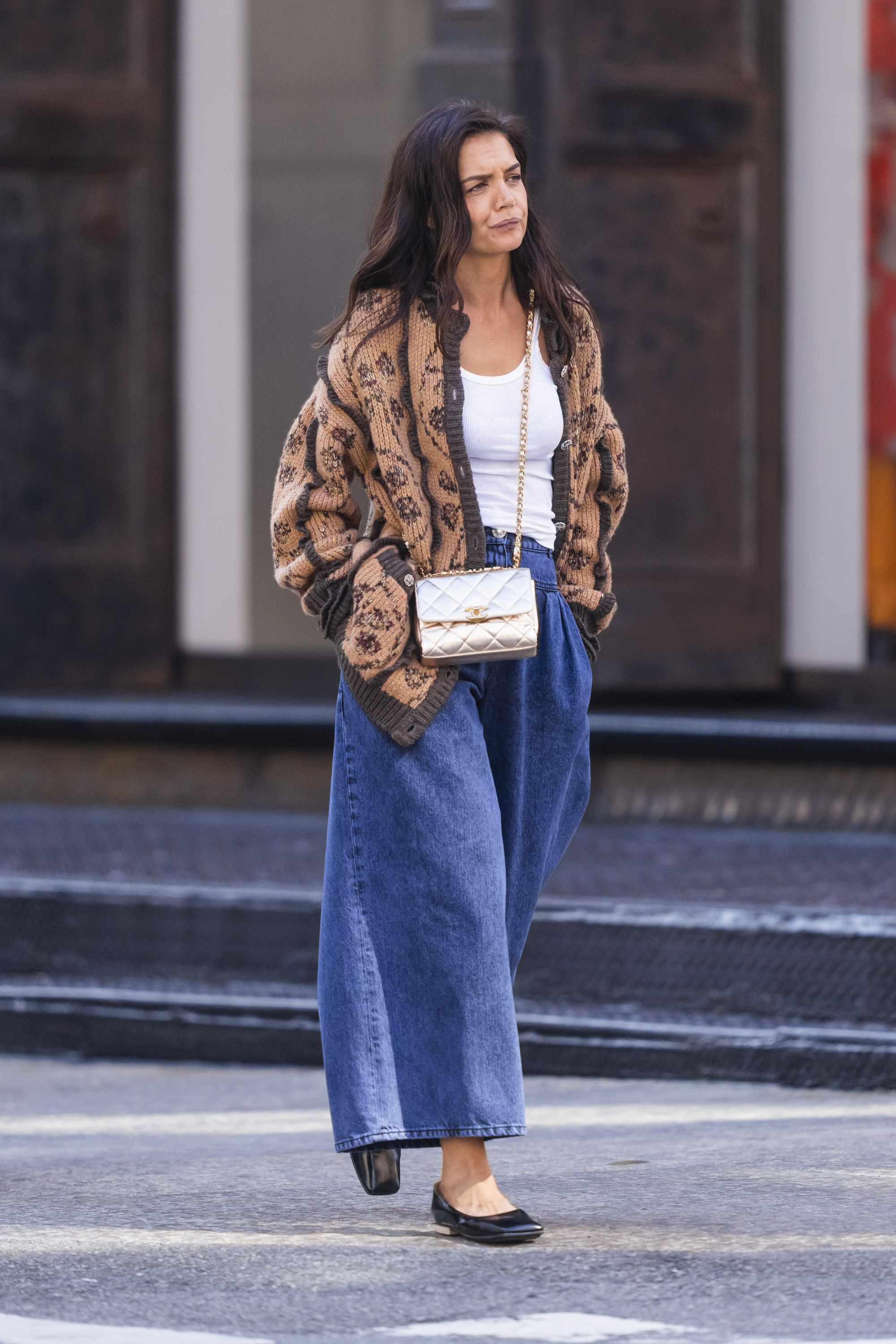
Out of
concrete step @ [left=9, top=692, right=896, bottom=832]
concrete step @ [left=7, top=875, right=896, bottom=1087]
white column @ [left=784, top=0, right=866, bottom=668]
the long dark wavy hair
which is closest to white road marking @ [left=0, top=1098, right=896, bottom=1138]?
concrete step @ [left=7, top=875, right=896, bottom=1087]

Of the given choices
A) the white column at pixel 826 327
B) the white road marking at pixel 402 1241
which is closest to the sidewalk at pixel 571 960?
the white column at pixel 826 327

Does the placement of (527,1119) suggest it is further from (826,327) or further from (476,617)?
(826,327)

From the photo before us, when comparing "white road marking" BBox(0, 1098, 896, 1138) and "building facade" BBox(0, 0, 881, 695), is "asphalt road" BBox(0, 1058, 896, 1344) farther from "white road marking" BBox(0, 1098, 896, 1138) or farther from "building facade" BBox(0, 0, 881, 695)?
"building facade" BBox(0, 0, 881, 695)

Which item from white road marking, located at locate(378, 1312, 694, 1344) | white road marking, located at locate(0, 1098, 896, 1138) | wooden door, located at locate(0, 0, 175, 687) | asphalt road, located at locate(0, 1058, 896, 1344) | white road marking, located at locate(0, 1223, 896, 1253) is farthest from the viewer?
wooden door, located at locate(0, 0, 175, 687)

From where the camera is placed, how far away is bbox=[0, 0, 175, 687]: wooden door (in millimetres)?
8234

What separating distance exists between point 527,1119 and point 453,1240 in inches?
51.7

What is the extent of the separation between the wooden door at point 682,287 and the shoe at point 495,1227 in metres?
4.31

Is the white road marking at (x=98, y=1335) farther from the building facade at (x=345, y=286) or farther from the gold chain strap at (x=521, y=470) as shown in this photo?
the building facade at (x=345, y=286)

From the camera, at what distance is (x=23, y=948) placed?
19.8 ft

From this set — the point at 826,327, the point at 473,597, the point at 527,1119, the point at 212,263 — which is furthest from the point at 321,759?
the point at 473,597

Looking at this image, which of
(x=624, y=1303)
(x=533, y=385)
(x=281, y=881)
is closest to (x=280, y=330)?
(x=281, y=881)

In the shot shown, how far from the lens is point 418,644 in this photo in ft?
11.7

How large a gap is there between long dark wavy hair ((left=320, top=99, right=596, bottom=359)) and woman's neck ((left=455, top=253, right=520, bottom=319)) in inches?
1.1

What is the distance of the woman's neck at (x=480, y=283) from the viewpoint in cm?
368
